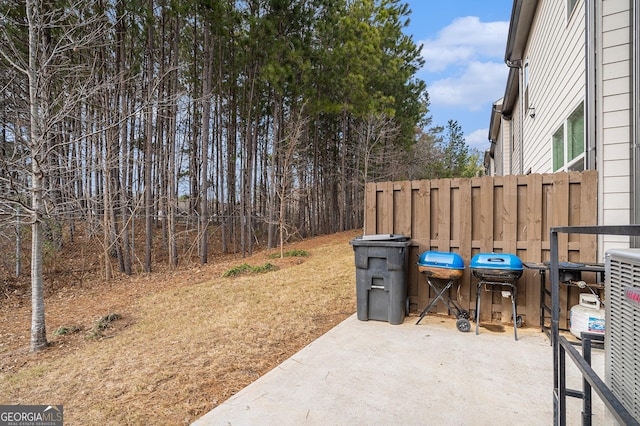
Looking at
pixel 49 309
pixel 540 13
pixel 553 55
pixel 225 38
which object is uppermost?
pixel 225 38

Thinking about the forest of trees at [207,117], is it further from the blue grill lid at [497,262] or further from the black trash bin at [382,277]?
the blue grill lid at [497,262]

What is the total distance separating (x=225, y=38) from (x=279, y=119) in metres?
3.61

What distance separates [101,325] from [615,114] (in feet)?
22.0

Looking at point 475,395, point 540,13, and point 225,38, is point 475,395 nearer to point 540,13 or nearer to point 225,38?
point 540,13

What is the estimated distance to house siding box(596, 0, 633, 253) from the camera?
3.16m

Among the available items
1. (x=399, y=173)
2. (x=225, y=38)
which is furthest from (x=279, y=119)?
(x=399, y=173)

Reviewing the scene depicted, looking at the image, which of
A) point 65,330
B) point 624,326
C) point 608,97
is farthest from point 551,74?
point 65,330

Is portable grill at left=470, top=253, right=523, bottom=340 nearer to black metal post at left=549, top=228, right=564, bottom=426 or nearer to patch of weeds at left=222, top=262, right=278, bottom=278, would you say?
black metal post at left=549, top=228, right=564, bottom=426

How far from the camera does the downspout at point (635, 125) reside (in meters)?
3.02

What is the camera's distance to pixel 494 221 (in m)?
3.88

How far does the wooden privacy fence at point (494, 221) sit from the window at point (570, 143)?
2.66 feet

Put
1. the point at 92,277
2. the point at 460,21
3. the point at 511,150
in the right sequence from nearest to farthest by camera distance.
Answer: the point at 92,277 < the point at 511,150 < the point at 460,21

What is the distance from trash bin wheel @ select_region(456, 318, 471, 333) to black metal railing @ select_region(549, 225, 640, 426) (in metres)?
1.98

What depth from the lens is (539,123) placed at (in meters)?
6.12
